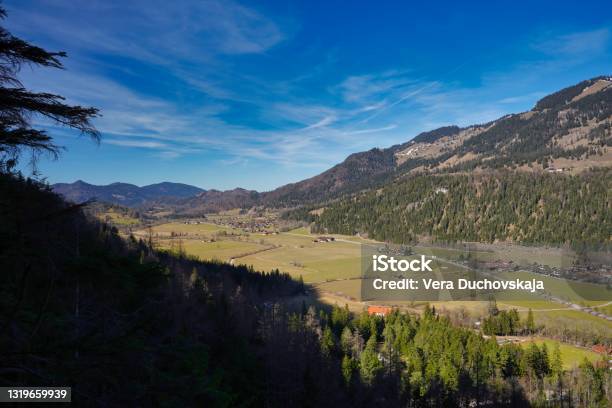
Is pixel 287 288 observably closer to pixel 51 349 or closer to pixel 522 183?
pixel 51 349

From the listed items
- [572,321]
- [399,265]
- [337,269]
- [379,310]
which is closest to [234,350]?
[379,310]

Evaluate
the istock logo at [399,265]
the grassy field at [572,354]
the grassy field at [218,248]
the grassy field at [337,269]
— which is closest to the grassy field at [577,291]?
the grassy field at [337,269]

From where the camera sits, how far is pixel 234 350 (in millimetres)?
26188

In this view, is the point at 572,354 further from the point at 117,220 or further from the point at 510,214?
the point at 117,220

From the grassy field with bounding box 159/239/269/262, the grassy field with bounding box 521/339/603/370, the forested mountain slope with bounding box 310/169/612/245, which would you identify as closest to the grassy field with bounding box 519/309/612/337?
the grassy field with bounding box 521/339/603/370

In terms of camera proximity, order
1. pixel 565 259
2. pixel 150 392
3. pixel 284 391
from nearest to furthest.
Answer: pixel 150 392 → pixel 284 391 → pixel 565 259

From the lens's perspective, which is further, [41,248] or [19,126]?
[19,126]

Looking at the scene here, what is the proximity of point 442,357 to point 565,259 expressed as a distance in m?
84.6

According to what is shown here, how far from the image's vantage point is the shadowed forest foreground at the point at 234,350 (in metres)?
4.29

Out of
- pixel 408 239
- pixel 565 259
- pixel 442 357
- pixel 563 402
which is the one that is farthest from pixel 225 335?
pixel 408 239

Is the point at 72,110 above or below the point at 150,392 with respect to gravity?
above

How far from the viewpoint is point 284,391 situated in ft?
91.0

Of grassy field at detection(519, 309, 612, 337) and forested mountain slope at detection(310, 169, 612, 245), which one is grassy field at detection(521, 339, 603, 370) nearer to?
grassy field at detection(519, 309, 612, 337)

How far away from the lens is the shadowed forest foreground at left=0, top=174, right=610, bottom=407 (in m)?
4.29
